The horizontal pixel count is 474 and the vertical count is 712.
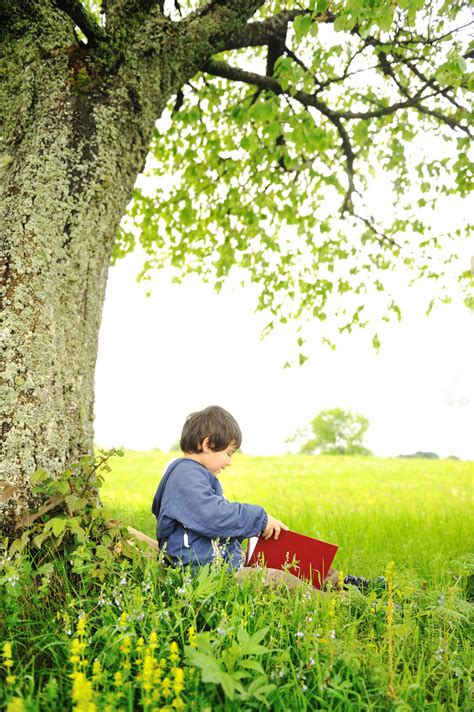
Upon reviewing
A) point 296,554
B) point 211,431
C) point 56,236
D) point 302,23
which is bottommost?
point 296,554

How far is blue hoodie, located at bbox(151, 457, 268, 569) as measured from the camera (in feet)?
11.8

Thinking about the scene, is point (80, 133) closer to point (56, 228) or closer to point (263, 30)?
point (56, 228)

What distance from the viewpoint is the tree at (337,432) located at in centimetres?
4316

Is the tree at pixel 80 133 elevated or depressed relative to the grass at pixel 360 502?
elevated

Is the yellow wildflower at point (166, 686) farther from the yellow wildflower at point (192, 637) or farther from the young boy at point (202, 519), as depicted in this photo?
the young boy at point (202, 519)

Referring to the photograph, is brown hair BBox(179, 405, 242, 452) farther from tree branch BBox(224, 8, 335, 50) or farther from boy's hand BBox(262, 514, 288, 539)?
tree branch BBox(224, 8, 335, 50)

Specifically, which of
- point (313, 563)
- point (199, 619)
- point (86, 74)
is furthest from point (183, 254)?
point (199, 619)

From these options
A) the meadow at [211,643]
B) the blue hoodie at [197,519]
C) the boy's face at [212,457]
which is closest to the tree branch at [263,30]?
the boy's face at [212,457]

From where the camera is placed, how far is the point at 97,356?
4469 mm

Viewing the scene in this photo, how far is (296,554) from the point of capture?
3783 millimetres

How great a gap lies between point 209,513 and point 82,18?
13.0ft

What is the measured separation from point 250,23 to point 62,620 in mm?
6463

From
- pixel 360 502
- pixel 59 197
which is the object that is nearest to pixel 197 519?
pixel 59 197

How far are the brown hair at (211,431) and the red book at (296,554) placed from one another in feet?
2.27
